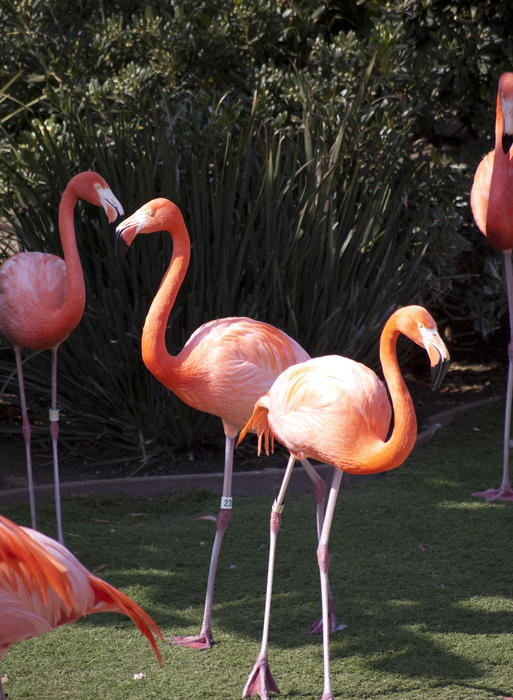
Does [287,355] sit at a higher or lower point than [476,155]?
lower

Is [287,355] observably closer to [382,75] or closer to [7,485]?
[7,485]

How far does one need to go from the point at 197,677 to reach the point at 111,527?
143 cm

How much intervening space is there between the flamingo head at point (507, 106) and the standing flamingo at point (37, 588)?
10.9 ft

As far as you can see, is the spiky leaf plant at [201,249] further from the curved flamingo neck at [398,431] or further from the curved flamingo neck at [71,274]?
the curved flamingo neck at [398,431]

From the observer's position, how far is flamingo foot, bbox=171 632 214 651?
3.25m

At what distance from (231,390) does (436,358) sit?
99 cm

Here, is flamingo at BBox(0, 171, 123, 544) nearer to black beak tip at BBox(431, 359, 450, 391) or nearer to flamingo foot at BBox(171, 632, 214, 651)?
flamingo foot at BBox(171, 632, 214, 651)

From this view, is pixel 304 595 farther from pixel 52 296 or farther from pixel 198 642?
pixel 52 296

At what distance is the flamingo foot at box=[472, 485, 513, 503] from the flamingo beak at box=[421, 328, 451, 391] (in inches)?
89.5

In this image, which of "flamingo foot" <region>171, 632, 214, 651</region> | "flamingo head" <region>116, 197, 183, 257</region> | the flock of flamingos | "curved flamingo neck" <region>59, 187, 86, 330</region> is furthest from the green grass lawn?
"flamingo head" <region>116, 197, 183, 257</region>

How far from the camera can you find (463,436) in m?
5.78

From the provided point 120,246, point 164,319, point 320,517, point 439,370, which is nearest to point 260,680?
point 320,517

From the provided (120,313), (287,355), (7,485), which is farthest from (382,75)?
(7,485)

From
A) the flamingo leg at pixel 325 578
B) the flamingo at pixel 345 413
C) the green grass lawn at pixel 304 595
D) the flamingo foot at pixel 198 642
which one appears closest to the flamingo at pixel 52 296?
the green grass lawn at pixel 304 595
